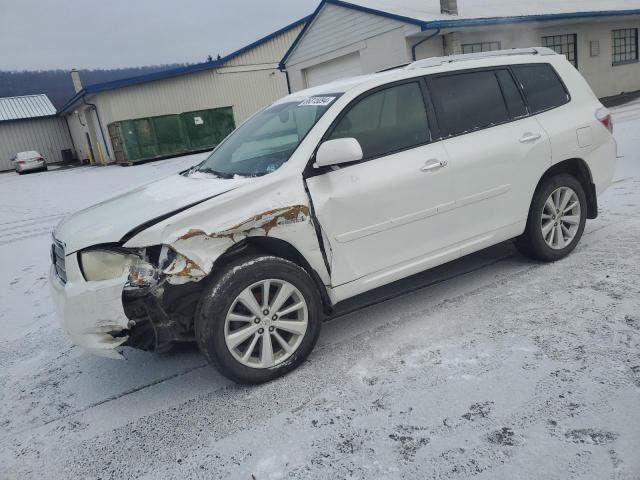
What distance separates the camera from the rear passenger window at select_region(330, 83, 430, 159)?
3350 mm

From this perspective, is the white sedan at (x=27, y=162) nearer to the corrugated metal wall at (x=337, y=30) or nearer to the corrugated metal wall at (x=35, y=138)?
the corrugated metal wall at (x=35, y=138)

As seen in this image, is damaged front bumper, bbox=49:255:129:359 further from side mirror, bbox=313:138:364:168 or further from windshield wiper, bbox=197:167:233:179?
side mirror, bbox=313:138:364:168

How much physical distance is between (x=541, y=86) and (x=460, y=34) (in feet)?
37.2

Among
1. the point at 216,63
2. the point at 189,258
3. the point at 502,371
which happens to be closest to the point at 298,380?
the point at 189,258

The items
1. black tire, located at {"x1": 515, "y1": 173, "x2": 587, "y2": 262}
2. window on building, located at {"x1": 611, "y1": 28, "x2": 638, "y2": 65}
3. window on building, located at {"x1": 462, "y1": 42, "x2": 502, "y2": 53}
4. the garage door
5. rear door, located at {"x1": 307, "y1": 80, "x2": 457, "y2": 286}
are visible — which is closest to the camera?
rear door, located at {"x1": 307, "y1": 80, "x2": 457, "y2": 286}

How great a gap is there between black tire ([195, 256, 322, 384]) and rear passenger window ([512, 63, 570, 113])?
253cm

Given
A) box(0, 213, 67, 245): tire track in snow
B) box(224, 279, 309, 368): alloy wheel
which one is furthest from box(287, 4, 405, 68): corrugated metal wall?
box(224, 279, 309, 368): alloy wheel

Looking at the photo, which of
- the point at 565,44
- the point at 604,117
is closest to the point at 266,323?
the point at 604,117

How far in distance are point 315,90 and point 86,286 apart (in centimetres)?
221

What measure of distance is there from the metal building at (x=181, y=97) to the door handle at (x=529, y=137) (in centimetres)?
2176

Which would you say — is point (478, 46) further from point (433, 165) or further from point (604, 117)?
point (433, 165)

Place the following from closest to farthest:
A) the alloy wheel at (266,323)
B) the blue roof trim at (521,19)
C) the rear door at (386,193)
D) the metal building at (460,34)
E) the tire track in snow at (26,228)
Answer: the alloy wheel at (266,323), the rear door at (386,193), the tire track in snow at (26,228), the blue roof trim at (521,19), the metal building at (460,34)

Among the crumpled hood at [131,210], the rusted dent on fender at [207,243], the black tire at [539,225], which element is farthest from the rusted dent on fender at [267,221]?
the black tire at [539,225]

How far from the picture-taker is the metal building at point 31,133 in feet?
111
